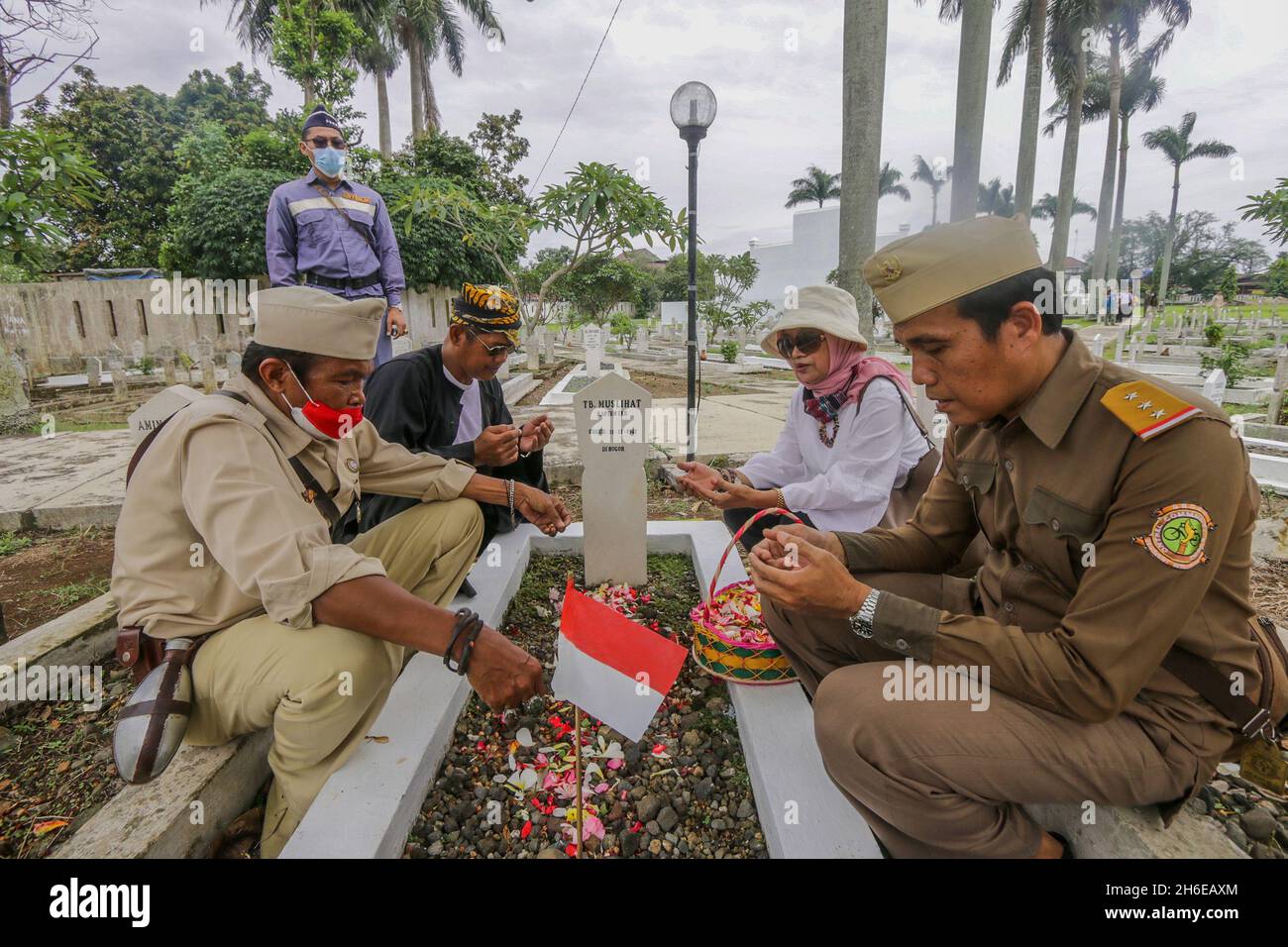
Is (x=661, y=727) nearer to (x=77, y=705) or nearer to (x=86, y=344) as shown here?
(x=77, y=705)

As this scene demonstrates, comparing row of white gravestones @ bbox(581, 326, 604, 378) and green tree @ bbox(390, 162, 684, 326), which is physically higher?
green tree @ bbox(390, 162, 684, 326)

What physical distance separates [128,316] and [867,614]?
774 inches

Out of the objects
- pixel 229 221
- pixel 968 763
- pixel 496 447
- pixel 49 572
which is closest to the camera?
pixel 968 763

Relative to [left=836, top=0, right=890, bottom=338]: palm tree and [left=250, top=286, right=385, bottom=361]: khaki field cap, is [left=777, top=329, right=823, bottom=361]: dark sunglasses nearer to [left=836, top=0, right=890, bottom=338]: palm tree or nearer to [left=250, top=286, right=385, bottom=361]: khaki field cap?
[left=250, top=286, right=385, bottom=361]: khaki field cap

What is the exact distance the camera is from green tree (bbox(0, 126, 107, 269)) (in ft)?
8.81

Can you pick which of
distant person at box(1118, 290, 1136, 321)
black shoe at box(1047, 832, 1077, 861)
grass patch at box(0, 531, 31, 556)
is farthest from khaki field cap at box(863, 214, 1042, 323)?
distant person at box(1118, 290, 1136, 321)

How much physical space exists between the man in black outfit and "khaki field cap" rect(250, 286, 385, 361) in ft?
3.91

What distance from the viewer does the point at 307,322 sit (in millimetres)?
1772

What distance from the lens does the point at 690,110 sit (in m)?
5.20

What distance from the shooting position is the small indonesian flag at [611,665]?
1460 mm

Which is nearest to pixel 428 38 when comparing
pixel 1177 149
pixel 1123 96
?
pixel 1123 96

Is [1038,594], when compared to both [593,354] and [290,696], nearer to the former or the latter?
[290,696]

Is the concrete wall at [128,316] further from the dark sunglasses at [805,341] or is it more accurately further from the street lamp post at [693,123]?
the dark sunglasses at [805,341]

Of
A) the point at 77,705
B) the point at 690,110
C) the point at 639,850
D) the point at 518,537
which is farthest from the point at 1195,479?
the point at 690,110
